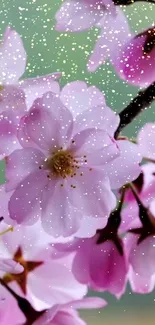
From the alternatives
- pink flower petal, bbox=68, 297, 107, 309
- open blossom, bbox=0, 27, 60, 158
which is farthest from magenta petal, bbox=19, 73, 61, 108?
pink flower petal, bbox=68, 297, 107, 309

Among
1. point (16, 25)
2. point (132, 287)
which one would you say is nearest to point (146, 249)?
point (132, 287)

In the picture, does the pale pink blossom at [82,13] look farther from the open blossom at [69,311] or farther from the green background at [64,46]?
the open blossom at [69,311]

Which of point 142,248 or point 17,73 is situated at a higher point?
point 17,73

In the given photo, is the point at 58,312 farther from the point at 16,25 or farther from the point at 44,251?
the point at 16,25

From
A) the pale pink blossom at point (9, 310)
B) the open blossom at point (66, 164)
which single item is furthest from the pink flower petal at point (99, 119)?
the pale pink blossom at point (9, 310)

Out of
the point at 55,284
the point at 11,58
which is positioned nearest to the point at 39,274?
the point at 55,284

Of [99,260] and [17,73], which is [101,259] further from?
[17,73]
